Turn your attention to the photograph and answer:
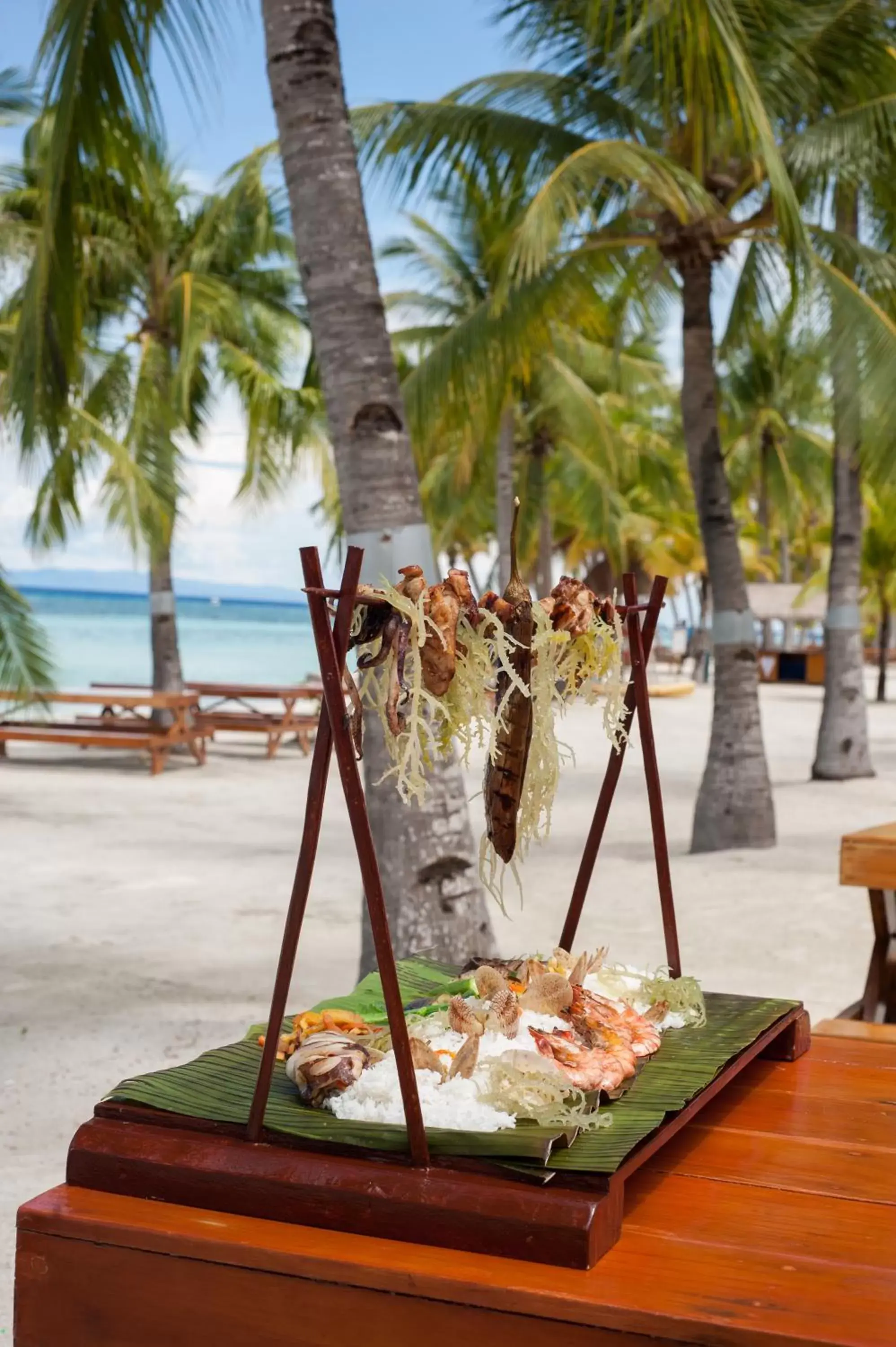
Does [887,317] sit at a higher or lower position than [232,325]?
lower

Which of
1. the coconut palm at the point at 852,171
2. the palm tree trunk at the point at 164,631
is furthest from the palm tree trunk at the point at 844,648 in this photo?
the palm tree trunk at the point at 164,631

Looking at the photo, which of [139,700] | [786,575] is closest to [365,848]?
[139,700]

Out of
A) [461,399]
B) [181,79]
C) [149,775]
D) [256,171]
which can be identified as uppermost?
[256,171]

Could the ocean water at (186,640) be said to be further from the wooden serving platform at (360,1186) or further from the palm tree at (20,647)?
the wooden serving platform at (360,1186)

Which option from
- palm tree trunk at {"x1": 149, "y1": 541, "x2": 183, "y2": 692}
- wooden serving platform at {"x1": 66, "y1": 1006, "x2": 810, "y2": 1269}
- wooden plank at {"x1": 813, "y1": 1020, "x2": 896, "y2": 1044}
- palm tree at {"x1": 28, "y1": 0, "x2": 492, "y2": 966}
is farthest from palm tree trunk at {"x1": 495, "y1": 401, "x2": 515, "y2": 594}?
wooden serving platform at {"x1": 66, "y1": 1006, "x2": 810, "y2": 1269}

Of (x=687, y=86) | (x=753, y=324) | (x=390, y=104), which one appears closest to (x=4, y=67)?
(x=390, y=104)

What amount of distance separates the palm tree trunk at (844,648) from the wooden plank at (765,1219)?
38.3 feet

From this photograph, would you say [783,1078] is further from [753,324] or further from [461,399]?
[753,324]

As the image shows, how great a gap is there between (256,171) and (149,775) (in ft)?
21.3

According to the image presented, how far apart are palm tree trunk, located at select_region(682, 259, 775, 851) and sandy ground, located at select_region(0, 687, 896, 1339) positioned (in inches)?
11.4

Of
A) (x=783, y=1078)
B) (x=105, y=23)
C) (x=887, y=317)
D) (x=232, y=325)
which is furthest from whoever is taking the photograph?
(x=232, y=325)

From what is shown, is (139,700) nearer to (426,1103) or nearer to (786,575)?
(426,1103)

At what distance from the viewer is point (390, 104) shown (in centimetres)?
944

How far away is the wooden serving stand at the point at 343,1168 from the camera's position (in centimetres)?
163
